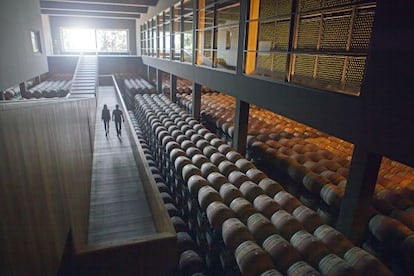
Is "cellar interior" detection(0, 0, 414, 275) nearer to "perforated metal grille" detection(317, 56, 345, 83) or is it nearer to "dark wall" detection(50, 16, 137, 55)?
"perforated metal grille" detection(317, 56, 345, 83)

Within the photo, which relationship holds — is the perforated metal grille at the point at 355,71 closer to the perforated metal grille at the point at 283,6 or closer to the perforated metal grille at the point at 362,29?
the perforated metal grille at the point at 362,29

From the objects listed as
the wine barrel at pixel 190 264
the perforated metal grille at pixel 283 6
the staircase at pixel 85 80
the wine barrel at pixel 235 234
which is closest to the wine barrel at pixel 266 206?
the wine barrel at pixel 235 234

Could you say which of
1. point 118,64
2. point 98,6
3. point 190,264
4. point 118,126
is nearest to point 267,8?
point 190,264

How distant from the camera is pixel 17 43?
9445 millimetres

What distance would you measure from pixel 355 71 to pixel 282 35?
97.0 inches

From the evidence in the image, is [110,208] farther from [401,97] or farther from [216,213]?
[401,97]

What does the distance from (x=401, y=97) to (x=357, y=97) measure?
0.59 metres

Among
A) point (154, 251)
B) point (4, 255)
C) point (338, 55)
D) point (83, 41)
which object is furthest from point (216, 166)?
point (83, 41)

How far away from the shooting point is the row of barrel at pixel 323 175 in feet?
17.1

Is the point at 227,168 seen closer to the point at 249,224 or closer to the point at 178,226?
the point at 178,226

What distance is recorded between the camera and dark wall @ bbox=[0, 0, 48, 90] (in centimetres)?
820

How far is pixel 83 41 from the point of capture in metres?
28.8

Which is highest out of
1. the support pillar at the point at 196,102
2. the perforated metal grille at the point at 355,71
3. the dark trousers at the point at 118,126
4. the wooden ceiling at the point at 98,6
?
the wooden ceiling at the point at 98,6

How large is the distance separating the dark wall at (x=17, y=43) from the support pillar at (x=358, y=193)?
342 inches
